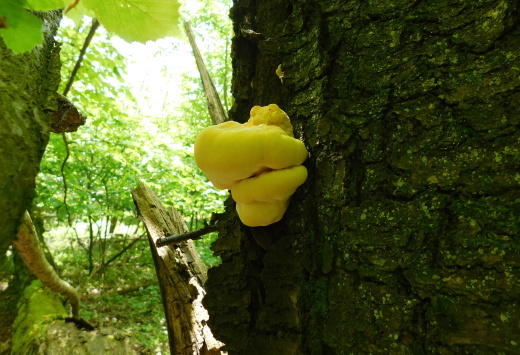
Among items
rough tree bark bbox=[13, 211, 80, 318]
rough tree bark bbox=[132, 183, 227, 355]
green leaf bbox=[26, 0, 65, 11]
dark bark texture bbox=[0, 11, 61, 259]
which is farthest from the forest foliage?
green leaf bbox=[26, 0, 65, 11]

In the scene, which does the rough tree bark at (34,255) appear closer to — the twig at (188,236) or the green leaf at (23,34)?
the twig at (188,236)

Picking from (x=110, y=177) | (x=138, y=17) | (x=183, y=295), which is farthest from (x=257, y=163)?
(x=110, y=177)

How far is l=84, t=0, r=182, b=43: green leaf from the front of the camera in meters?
0.92

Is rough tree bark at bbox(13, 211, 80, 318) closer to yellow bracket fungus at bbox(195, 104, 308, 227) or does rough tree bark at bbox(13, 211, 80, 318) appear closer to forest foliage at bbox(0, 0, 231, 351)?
forest foliage at bbox(0, 0, 231, 351)

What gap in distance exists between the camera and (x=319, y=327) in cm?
97

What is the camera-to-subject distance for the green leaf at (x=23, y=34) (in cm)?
57

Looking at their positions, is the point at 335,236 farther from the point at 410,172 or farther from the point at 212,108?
the point at 212,108

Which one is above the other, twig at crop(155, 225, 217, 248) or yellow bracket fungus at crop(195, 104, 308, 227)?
yellow bracket fungus at crop(195, 104, 308, 227)

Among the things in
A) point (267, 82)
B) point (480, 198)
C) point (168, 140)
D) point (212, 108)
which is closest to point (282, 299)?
point (480, 198)

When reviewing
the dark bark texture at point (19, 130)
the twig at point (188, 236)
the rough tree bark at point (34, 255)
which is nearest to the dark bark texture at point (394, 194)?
the twig at point (188, 236)

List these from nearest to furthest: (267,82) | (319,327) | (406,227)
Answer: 1. (406,227)
2. (319,327)
3. (267,82)

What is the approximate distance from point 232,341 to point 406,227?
828 millimetres

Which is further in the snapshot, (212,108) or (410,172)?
(212,108)

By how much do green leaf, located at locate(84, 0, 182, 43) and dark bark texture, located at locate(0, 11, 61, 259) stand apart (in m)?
0.32
